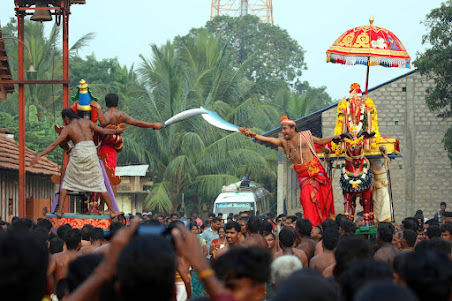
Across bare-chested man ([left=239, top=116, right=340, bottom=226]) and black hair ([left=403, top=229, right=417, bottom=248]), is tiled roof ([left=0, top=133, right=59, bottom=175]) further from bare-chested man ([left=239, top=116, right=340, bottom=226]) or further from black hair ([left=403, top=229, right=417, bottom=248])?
black hair ([left=403, top=229, right=417, bottom=248])

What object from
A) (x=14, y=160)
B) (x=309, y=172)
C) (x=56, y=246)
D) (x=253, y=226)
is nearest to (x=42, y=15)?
(x=14, y=160)

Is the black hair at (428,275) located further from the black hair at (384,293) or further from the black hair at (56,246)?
the black hair at (56,246)

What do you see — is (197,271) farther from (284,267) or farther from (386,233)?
(386,233)

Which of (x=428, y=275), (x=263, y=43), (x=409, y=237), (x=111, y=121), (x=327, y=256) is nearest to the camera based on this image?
(x=428, y=275)

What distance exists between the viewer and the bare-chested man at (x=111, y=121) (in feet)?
44.1

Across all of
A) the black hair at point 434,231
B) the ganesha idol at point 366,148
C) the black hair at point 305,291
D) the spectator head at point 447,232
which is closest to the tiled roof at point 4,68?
the ganesha idol at point 366,148

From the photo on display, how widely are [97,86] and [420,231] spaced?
83.0ft

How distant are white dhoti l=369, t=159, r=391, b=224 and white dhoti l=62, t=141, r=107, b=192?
469cm

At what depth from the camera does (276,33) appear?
55.0 meters

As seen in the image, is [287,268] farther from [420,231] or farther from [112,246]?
[420,231]

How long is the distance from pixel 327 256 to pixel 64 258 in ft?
8.19

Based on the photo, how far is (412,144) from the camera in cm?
2825

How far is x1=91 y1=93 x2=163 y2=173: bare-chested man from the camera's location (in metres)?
13.4

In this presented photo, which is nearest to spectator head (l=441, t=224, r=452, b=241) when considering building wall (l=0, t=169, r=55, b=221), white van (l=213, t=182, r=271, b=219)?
building wall (l=0, t=169, r=55, b=221)
